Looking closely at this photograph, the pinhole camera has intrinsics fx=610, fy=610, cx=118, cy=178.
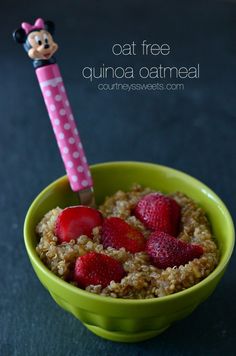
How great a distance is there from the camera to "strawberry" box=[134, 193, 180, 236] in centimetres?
111

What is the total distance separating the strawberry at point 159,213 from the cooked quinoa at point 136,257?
0.5 inches

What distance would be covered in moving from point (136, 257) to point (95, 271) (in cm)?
8

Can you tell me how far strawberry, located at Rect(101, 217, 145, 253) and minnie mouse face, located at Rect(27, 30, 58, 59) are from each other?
0.31 m

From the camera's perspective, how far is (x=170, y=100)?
173 centimetres

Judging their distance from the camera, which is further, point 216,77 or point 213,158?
point 216,77

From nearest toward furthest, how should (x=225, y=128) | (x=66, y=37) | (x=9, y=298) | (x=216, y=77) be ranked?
(x=9, y=298), (x=225, y=128), (x=216, y=77), (x=66, y=37)

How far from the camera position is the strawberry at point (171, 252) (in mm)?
1024

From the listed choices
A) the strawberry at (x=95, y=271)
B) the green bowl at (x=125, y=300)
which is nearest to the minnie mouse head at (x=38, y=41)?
the green bowl at (x=125, y=300)

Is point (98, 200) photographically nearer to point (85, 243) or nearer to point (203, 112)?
point (85, 243)

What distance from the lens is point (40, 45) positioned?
3.46 ft

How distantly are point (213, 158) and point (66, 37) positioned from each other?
2.24 feet

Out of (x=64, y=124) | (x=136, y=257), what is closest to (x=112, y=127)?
(x=64, y=124)

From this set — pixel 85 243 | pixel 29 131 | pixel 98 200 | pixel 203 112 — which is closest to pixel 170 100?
pixel 203 112

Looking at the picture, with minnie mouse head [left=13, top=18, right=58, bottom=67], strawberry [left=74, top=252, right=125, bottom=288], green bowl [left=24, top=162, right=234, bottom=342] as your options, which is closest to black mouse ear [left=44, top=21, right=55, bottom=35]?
minnie mouse head [left=13, top=18, right=58, bottom=67]
